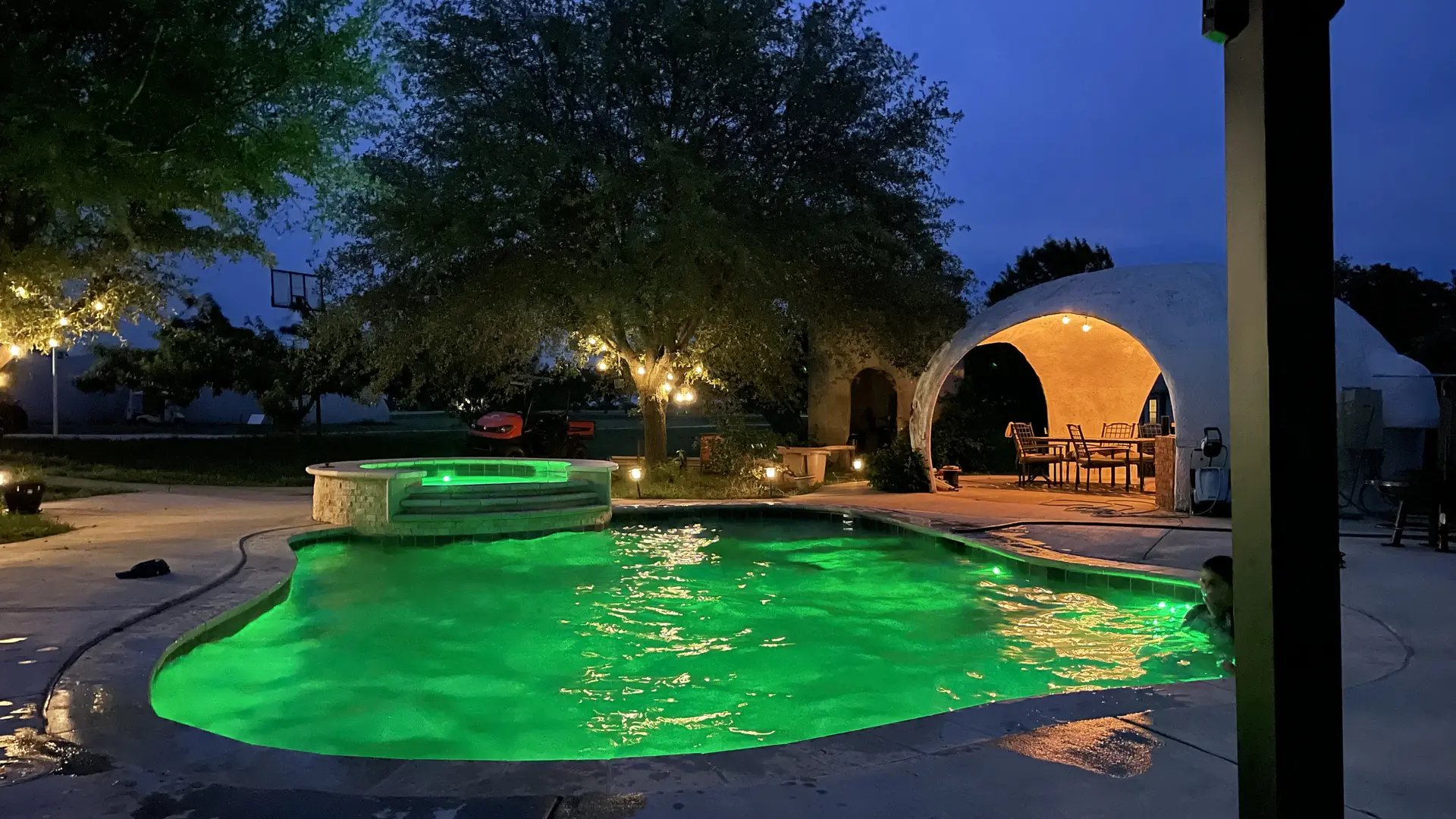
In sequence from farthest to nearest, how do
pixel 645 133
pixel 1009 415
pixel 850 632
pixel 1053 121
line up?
pixel 1053 121 → pixel 1009 415 → pixel 645 133 → pixel 850 632

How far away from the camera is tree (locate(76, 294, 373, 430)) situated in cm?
2117

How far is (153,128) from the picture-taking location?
29.1ft

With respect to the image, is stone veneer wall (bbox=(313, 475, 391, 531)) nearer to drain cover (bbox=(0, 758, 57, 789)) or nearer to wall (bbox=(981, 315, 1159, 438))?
drain cover (bbox=(0, 758, 57, 789))

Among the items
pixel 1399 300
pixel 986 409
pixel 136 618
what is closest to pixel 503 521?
pixel 136 618

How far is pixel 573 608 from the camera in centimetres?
823

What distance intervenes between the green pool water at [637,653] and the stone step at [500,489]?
1.34 m

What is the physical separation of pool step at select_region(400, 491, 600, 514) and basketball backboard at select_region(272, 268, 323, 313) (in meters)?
18.0

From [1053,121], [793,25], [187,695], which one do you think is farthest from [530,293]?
[1053,121]

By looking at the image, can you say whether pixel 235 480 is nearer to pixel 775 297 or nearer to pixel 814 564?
pixel 775 297

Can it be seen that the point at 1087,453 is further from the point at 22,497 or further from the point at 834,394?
Answer: the point at 22,497

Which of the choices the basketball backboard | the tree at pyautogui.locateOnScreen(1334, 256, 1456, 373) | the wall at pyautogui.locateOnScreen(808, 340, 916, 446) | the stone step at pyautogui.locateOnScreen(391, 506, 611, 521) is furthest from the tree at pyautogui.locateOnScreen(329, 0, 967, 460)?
the tree at pyautogui.locateOnScreen(1334, 256, 1456, 373)

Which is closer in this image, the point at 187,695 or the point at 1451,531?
the point at 187,695

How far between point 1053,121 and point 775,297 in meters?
176

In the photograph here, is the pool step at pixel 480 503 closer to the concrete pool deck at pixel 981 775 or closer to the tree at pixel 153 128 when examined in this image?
the tree at pixel 153 128
